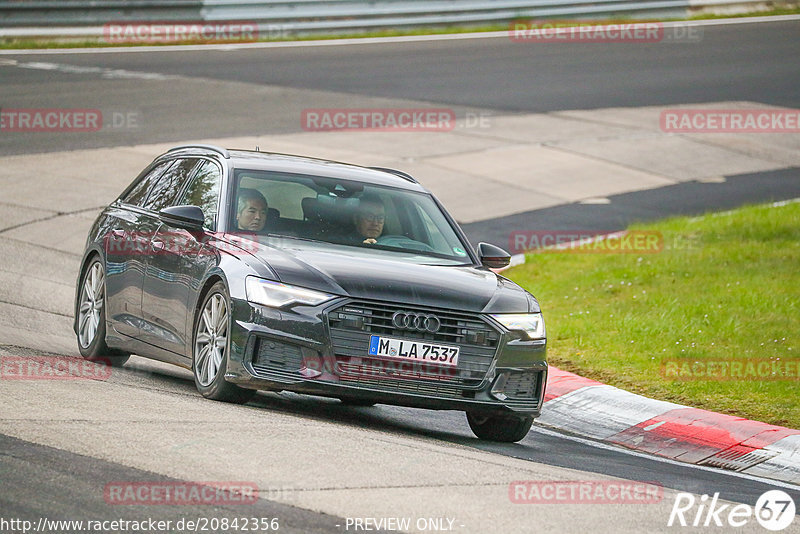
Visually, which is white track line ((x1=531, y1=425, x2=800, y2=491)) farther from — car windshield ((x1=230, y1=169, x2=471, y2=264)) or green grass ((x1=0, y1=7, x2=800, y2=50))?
green grass ((x1=0, y1=7, x2=800, y2=50))

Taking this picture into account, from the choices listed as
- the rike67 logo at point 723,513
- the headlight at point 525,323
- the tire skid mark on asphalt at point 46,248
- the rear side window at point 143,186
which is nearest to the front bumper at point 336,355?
the headlight at point 525,323

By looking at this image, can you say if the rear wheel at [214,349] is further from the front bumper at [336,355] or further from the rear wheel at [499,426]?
the rear wheel at [499,426]

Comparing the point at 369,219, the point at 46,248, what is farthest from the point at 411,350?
the point at 46,248

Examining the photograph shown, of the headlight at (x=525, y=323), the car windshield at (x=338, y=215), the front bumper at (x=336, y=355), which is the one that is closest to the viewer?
the front bumper at (x=336, y=355)

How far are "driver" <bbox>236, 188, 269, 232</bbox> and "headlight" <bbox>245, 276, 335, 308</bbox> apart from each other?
98cm

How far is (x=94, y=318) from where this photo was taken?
1031 centimetres

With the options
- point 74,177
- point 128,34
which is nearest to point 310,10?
point 128,34

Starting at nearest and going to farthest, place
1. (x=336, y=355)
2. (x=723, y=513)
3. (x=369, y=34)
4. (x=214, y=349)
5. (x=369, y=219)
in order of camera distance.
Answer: (x=723, y=513) < (x=336, y=355) < (x=214, y=349) < (x=369, y=219) < (x=369, y=34)

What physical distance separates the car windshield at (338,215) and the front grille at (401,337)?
1059mm

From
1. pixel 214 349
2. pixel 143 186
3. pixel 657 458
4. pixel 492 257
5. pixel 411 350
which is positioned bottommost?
pixel 657 458

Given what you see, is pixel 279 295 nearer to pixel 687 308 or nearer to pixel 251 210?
pixel 251 210

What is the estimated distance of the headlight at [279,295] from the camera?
7.95 meters

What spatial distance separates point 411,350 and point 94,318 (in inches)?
130

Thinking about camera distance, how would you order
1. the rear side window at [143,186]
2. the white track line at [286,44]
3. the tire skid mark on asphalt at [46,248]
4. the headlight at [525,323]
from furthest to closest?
the white track line at [286,44]
the tire skid mark on asphalt at [46,248]
the rear side window at [143,186]
the headlight at [525,323]
